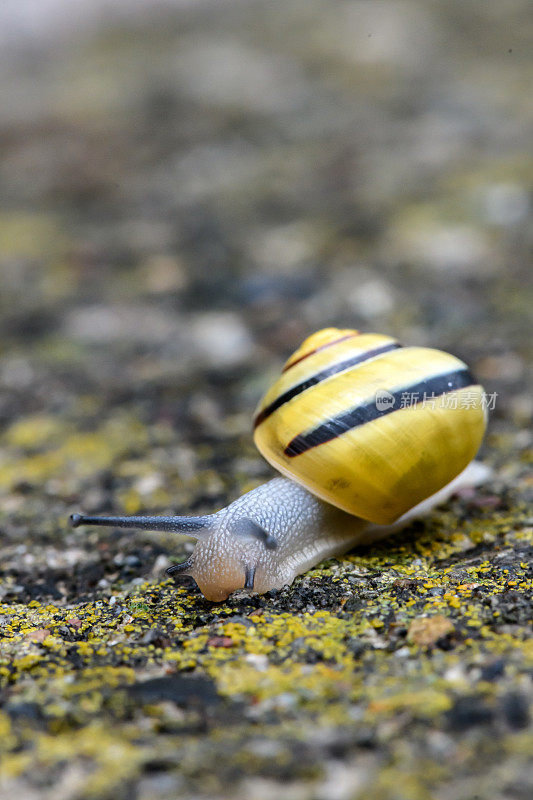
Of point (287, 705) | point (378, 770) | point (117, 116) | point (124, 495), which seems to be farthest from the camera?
point (117, 116)

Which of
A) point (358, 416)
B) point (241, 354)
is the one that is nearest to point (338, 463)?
point (358, 416)

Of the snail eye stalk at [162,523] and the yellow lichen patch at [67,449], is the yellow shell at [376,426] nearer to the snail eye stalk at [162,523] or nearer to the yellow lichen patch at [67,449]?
the snail eye stalk at [162,523]

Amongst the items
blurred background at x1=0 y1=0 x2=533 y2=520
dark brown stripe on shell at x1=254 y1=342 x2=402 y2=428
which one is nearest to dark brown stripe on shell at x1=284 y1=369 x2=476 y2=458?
dark brown stripe on shell at x1=254 y1=342 x2=402 y2=428

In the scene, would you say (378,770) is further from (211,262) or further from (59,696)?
(211,262)

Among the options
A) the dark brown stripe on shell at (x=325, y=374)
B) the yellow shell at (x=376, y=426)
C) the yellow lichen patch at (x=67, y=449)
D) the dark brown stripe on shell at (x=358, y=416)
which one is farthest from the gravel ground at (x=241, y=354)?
the dark brown stripe on shell at (x=325, y=374)

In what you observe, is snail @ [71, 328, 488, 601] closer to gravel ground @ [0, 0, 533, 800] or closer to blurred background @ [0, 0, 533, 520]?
gravel ground @ [0, 0, 533, 800]

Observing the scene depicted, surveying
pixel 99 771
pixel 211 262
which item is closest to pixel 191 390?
pixel 211 262

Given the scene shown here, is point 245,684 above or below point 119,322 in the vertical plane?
below
